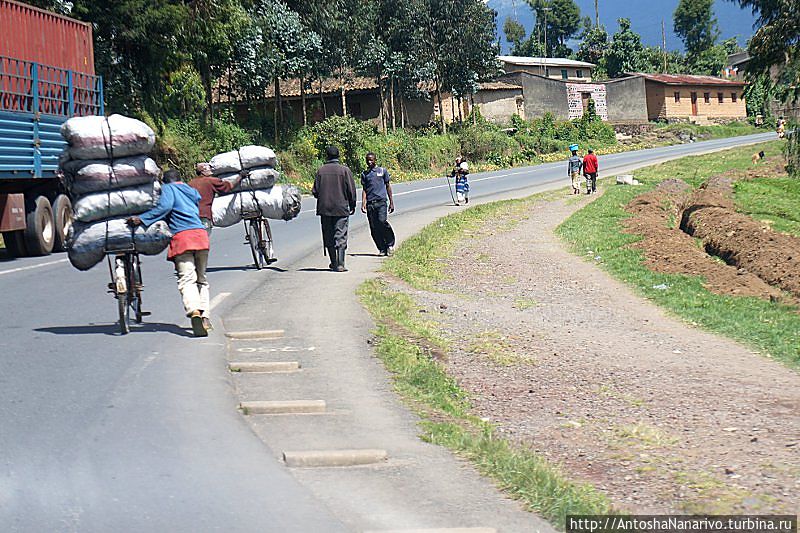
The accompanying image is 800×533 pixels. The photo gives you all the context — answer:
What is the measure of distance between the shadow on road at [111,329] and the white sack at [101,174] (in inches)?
57.1

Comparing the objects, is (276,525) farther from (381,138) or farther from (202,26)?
(381,138)

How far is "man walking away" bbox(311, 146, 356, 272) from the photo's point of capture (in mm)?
15734

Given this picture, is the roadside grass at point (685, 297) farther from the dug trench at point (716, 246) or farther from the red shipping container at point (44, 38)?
the red shipping container at point (44, 38)

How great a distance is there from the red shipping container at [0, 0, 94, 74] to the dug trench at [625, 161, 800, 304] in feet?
39.5

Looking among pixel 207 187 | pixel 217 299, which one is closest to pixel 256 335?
pixel 217 299

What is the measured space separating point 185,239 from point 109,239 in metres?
0.76

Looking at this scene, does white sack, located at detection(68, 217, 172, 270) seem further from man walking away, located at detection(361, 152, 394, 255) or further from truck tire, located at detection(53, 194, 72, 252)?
truck tire, located at detection(53, 194, 72, 252)

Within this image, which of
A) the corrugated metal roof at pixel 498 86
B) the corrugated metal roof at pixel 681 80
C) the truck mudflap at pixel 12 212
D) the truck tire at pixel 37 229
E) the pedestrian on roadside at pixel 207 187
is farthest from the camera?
the corrugated metal roof at pixel 681 80

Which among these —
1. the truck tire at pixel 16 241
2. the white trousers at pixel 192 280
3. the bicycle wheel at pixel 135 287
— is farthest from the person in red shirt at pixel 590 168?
the white trousers at pixel 192 280

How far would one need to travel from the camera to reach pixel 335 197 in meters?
15.7

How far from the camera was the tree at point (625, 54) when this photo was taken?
336ft

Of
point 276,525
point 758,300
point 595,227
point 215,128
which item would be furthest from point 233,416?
point 215,128

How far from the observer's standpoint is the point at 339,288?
14508 mm

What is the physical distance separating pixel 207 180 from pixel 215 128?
1082 inches
